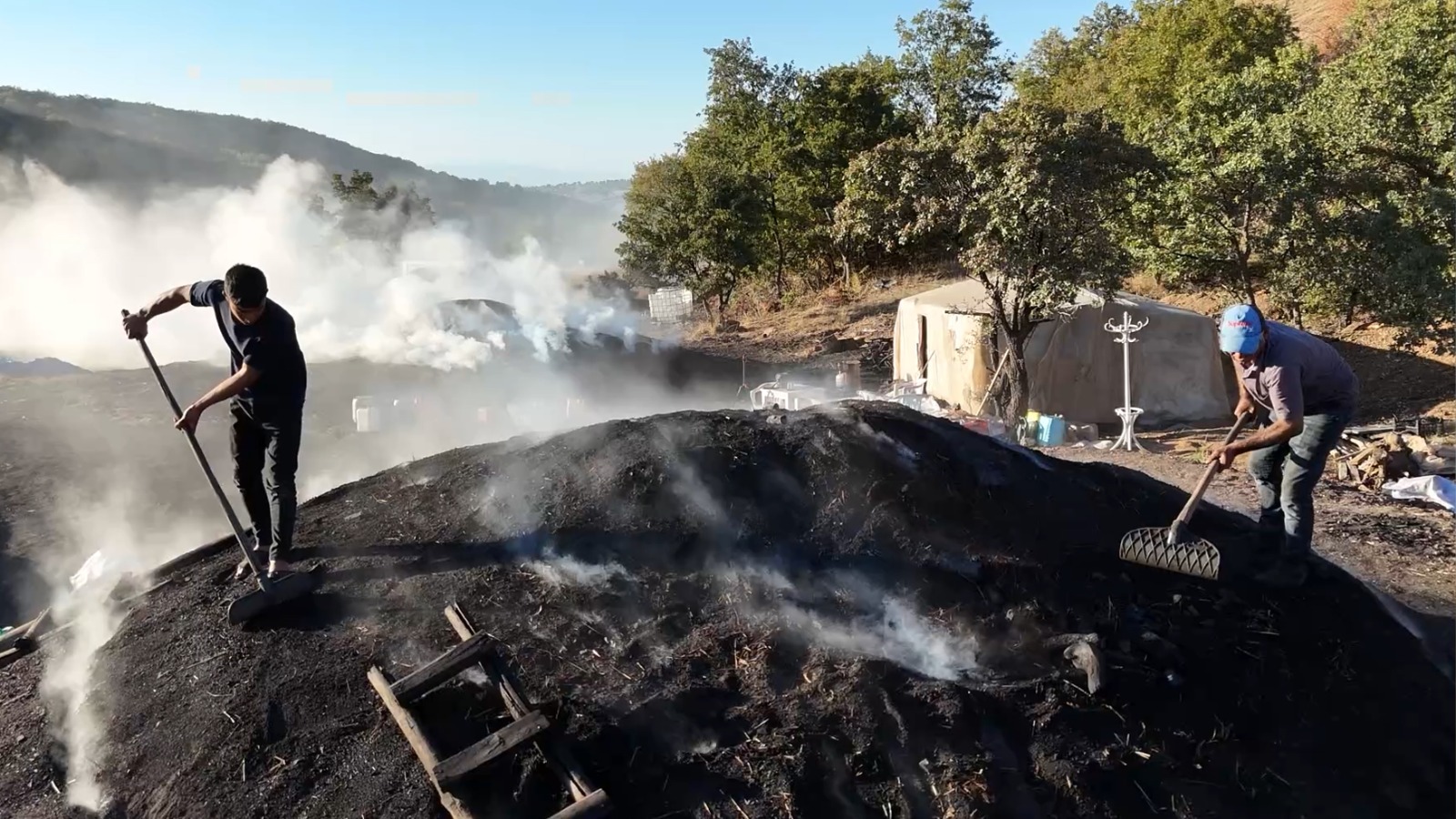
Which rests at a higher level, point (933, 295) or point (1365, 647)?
point (933, 295)

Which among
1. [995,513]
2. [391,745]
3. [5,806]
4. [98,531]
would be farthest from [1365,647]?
[98,531]

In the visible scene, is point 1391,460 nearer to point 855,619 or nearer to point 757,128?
point 855,619

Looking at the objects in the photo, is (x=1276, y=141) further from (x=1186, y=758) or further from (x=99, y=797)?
(x=99, y=797)

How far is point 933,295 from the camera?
13680 millimetres

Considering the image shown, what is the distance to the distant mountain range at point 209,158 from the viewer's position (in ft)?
113

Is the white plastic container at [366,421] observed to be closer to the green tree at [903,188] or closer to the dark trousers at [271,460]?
the green tree at [903,188]

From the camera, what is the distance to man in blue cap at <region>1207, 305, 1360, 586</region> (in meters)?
3.98

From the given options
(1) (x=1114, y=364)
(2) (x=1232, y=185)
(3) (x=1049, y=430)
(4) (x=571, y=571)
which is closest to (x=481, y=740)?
(4) (x=571, y=571)

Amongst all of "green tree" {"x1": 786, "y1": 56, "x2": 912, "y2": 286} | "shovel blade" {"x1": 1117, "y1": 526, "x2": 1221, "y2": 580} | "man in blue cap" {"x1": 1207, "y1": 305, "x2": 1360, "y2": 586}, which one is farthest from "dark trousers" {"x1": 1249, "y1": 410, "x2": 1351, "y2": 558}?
"green tree" {"x1": 786, "y1": 56, "x2": 912, "y2": 286}

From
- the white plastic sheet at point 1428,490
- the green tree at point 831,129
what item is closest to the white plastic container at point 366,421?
the white plastic sheet at point 1428,490

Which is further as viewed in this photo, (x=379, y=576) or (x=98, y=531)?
(x=98, y=531)

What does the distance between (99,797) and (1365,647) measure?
17.2 feet

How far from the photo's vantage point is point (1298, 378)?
4.02 m

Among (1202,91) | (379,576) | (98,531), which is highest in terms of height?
(1202,91)
